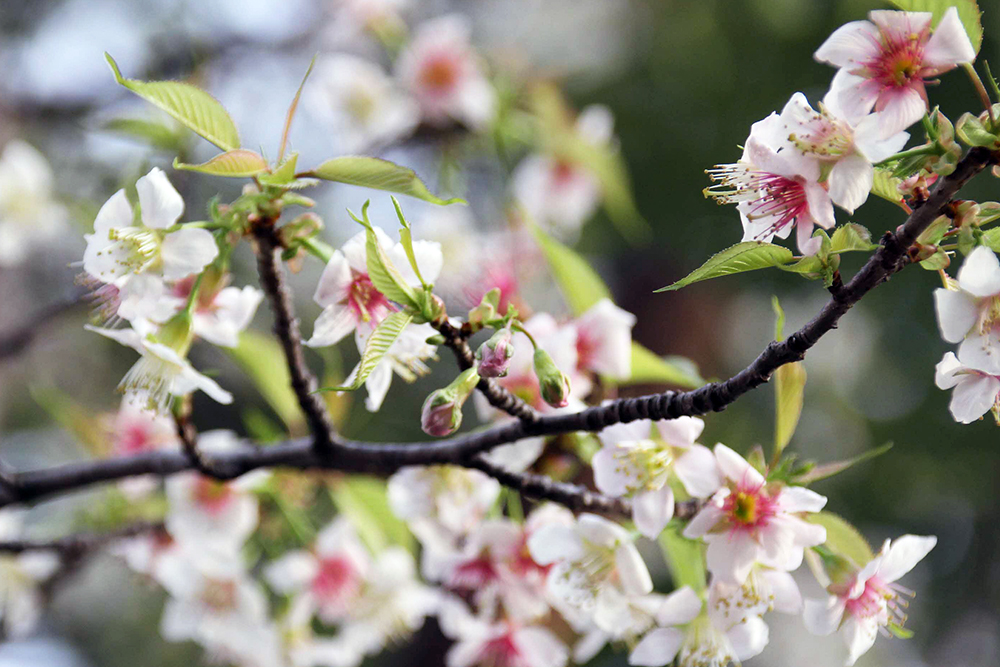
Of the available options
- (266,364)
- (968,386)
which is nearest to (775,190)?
(968,386)

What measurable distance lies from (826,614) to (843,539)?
0.06m

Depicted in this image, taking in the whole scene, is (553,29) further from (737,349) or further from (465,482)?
(465,482)

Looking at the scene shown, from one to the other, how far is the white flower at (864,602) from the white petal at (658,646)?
110mm

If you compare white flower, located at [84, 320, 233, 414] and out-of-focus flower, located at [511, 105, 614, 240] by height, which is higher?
white flower, located at [84, 320, 233, 414]

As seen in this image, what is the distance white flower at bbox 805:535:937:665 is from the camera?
0.55 meters

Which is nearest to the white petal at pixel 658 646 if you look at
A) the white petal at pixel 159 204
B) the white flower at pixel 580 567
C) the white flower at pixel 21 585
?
the white flower at pixel 580 567

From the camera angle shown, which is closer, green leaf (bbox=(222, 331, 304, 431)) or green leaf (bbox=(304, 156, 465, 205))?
green leaf (bbox=(304, 156, 465, 205))

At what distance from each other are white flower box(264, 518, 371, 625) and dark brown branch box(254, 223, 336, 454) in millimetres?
362

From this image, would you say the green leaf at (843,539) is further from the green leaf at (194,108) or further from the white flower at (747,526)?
the green leaf at (194,108)

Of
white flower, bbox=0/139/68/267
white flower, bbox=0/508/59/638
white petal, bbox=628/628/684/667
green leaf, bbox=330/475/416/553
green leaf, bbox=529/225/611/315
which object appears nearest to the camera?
white petal, bbox=628/628/684/667

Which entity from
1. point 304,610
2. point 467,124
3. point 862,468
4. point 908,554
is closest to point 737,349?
point 862,468

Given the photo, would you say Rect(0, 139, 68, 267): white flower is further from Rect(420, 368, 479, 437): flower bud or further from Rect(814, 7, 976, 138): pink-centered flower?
Rect(814, 7, 976, 138): pink-centered flower

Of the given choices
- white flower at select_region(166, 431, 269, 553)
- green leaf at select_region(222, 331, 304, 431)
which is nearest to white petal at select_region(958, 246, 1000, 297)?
green leaf at select_region(222, 331, 304, 431)

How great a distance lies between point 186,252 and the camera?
550 mm
